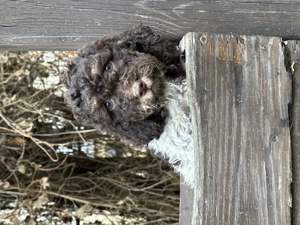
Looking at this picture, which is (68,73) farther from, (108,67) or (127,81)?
(127,81)

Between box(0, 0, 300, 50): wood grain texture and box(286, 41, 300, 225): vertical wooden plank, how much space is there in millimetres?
371

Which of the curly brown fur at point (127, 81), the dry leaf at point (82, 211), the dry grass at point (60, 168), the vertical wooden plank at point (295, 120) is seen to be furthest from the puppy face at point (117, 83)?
the dry leaf at point (82, 211)

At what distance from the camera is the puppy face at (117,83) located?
2.41 metres

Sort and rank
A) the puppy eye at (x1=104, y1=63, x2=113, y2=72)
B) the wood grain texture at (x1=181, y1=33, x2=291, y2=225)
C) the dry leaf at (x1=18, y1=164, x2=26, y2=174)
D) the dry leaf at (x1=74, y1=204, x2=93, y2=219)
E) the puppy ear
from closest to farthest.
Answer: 1. the wood grain texture at (x1=181, y1=33, x2=291, y2=225)
2. the puppy eye at (x1=104, y1=63, x2=113, y2=72)
3. the puppy ear
4. the dry leaf at (x1=18, y1=164, x2=26, y2=174)
5. the dry leaf at (x1=74, y1=204, x2=93, y2=219)

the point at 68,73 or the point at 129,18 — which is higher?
the point at 129,18

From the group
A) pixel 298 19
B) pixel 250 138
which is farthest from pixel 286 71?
pixel 298 19

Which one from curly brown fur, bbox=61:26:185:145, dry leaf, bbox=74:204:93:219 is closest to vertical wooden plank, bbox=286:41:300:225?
curly brown fur, bbox=61:26:185:145

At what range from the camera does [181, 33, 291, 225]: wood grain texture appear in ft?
6.45

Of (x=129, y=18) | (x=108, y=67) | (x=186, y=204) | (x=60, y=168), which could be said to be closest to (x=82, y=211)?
(x=60, y=168)

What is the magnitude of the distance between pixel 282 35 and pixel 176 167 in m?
0.88

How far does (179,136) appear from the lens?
8.54ft

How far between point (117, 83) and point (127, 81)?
0.07 m

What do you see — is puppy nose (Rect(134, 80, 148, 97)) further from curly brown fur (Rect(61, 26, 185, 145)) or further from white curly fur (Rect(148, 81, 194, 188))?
white curly fur (Rect(148, 81, 194, 188))

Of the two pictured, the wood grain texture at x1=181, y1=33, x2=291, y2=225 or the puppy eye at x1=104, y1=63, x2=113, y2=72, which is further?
the puppy eye at x1=104, y1=63, x2=113, y2=72
